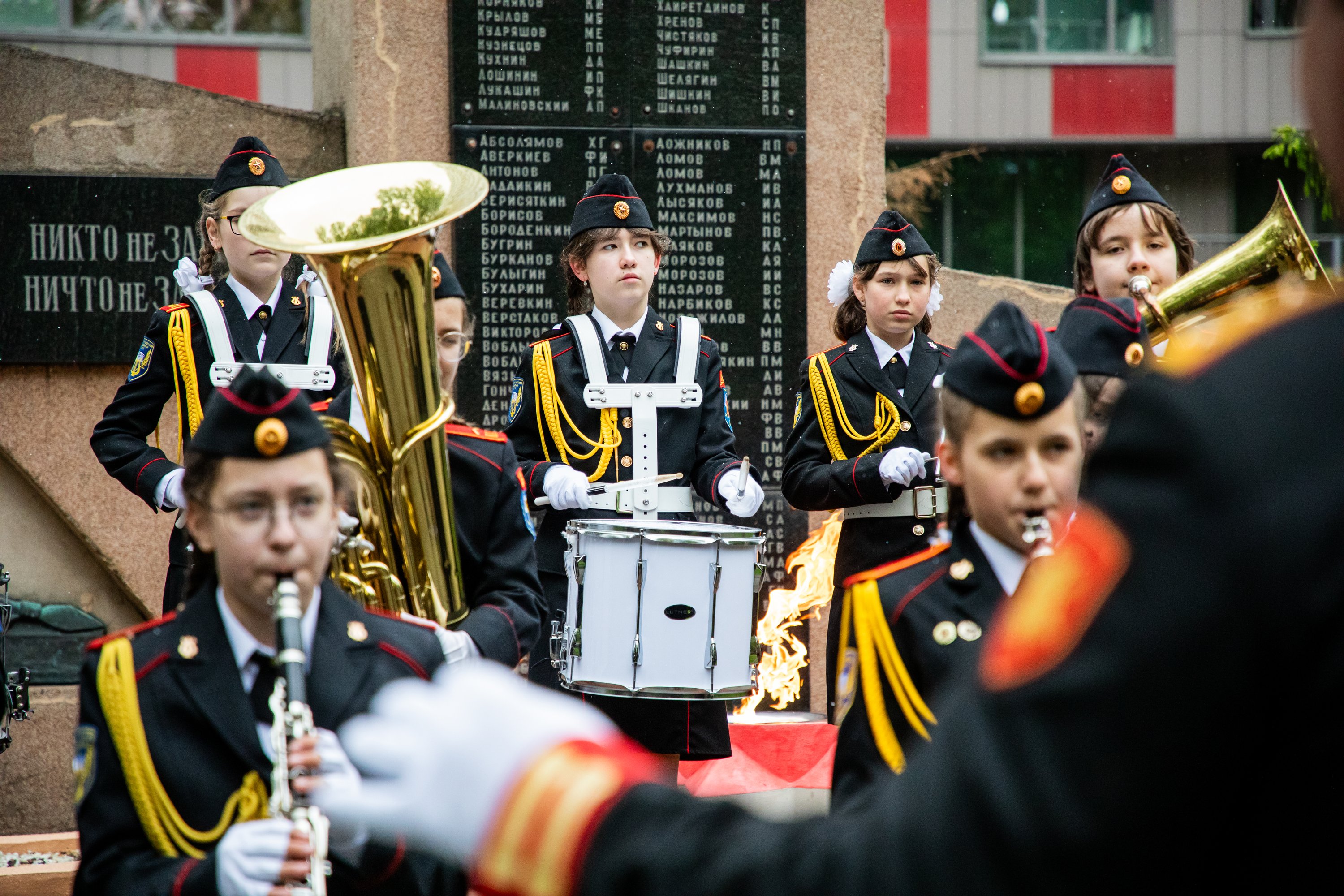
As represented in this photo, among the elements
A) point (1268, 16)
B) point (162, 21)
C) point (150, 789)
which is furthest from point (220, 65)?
point (150, 789)

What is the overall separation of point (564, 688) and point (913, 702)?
2.73m

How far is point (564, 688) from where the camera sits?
5.18 m

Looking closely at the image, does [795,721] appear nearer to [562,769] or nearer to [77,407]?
[77,407]

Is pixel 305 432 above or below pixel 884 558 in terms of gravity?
above

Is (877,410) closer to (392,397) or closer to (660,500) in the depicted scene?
(660,500)

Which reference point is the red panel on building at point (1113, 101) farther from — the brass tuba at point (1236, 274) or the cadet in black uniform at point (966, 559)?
the cadet in black uniform at point (966, 559)

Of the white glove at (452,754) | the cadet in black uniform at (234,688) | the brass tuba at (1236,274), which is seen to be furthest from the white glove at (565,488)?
the white glove at (452,754)

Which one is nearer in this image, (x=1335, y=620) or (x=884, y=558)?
(x=1335, y=620)

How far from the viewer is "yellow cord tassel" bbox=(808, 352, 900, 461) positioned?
561 centimetres

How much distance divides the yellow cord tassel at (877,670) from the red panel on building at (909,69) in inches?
726

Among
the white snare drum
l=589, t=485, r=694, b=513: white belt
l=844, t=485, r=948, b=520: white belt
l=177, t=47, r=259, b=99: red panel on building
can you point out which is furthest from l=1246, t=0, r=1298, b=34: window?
the white snare drum

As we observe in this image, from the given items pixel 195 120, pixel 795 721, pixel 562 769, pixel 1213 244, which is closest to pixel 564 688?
pixel 795 721

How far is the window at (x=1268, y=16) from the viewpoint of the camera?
20.7 metres

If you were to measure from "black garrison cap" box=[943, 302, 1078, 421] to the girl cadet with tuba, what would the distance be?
7.76 feet
